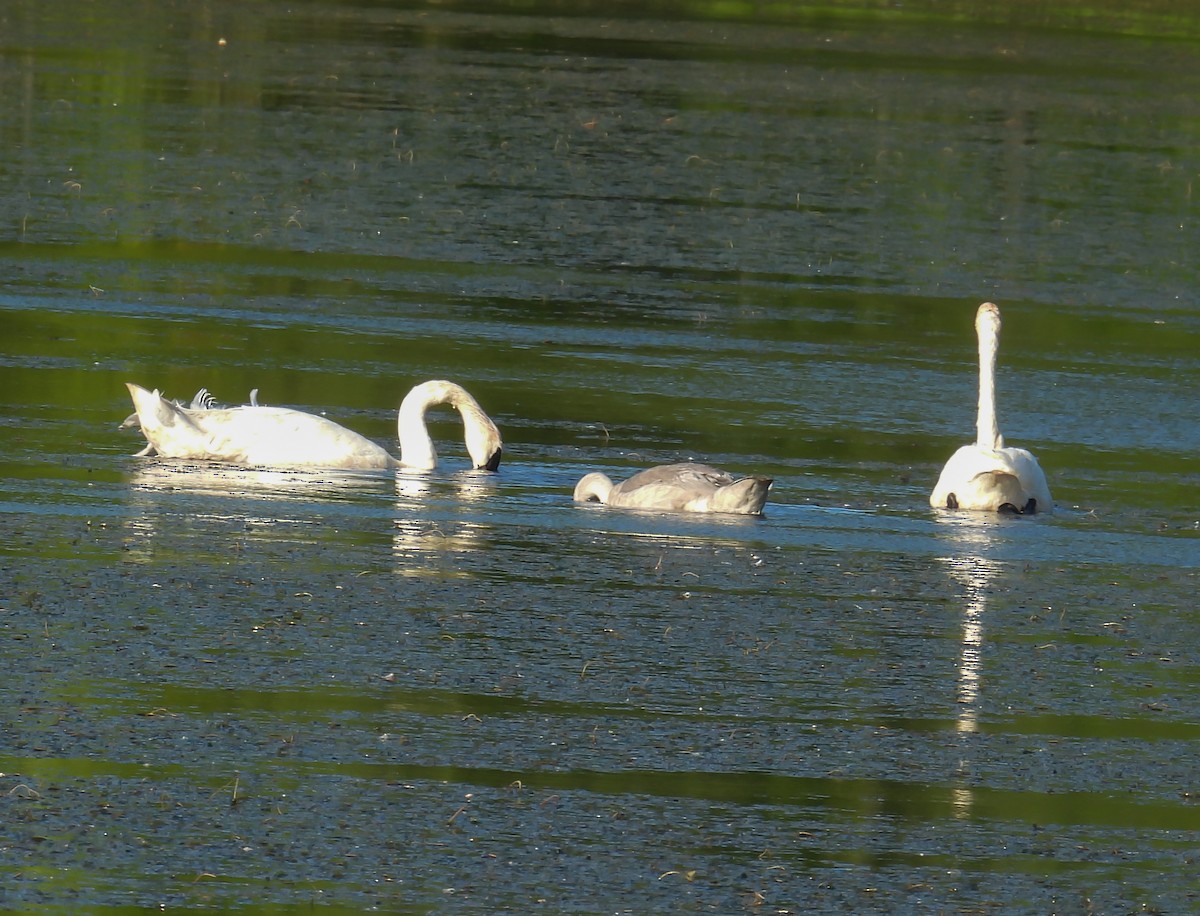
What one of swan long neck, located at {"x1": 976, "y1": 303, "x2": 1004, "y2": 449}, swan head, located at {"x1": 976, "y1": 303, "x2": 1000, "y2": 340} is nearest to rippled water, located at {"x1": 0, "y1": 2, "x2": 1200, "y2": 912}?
swan long neck, located at {"x1": 976, "y1": 303, "x2": 1004, "y2": 449}

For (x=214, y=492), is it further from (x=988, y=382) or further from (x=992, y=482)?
(x=988, y=382)

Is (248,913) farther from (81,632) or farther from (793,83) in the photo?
(793,83)

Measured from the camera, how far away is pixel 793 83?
2889cm

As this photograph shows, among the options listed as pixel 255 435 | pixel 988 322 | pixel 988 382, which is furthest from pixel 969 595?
pixel 255 435

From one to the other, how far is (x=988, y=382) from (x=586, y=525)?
2.65 m

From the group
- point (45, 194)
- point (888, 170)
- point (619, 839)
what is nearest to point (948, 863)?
point (619, 839)

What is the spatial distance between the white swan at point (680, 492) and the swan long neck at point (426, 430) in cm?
98

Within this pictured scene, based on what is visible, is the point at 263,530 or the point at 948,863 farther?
the point at 263,530

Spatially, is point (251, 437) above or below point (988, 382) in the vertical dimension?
below

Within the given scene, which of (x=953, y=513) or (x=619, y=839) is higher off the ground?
(x=953, y=513)

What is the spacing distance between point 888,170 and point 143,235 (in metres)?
8.10

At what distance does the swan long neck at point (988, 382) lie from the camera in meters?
11.6

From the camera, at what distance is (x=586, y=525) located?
33.9 feet

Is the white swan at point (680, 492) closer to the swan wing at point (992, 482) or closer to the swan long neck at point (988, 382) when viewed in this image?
the swan wing at point (992, 482)
